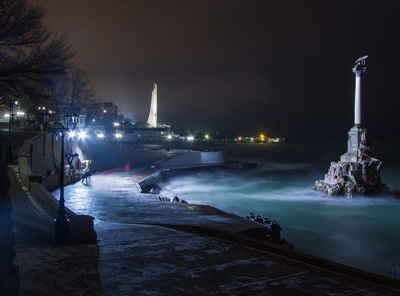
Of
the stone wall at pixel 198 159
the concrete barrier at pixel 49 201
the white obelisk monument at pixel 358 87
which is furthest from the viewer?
the stone wall at pixel 198 159

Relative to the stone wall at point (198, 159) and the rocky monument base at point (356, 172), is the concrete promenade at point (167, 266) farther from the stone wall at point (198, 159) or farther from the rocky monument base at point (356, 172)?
the stone wall at point (198, 159)

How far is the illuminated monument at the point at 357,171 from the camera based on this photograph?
1115 inches

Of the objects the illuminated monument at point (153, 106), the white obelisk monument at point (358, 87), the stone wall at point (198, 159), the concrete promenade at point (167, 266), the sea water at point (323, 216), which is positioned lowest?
the sea water at point (323, 216)

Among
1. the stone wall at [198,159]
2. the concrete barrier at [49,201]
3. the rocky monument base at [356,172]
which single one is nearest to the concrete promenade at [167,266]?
the concrete barrier at [49,201]

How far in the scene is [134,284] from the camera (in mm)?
6488

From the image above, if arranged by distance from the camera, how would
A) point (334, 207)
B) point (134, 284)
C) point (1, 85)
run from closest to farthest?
point (134, 284)
point (1, 85)
point (334, 207)

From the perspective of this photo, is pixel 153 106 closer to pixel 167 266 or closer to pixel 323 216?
pixel 323 216

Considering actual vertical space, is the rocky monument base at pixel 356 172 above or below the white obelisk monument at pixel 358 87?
below

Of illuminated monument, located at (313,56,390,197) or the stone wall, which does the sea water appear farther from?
the stone wall

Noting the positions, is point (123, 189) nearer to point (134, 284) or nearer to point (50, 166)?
point (50, 166)

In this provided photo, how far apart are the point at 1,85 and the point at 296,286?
10230 millimetres

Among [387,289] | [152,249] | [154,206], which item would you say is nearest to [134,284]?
[152,249]

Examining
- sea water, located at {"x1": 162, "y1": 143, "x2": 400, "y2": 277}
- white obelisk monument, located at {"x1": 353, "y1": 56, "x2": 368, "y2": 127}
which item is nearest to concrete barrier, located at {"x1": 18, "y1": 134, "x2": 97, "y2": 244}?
sea water, located at {"x1": 162, "y1": 143, "x2": 400, "y2": 277}

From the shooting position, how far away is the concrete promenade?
250 inches
